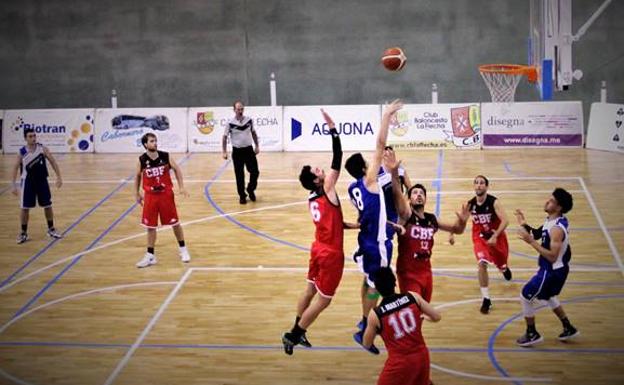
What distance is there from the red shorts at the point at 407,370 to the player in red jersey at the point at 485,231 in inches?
137

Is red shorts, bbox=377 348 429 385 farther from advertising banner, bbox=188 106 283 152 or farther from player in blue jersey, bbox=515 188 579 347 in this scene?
advertising banner, bbox=188 106 283 152

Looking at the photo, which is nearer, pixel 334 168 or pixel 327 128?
pixel 334 168

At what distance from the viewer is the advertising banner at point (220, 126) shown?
2175 centimetres

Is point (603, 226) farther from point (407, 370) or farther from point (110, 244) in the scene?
point (407, 370)

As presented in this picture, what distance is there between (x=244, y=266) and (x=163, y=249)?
5.46 feet

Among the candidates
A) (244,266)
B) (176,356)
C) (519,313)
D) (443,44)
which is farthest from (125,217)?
(443,44)

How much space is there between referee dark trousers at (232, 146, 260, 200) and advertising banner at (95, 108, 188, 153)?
5.50 m

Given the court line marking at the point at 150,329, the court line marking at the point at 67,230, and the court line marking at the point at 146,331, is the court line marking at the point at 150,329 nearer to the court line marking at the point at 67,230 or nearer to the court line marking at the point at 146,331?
the court line marking at the point at 146,331

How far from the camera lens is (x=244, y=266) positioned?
515 inches

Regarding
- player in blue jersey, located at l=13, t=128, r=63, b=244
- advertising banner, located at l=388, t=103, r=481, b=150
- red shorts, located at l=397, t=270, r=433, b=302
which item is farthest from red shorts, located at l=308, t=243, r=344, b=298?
advertising banner, located at l=388, t=103, r=481, b=150

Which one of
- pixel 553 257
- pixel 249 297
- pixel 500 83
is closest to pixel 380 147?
pixel 553 257

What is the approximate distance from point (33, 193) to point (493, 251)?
7.63 meters

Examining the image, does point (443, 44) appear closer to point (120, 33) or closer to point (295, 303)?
point (120, 33)

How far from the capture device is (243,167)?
1680 centimetres
